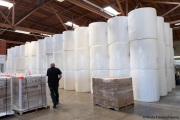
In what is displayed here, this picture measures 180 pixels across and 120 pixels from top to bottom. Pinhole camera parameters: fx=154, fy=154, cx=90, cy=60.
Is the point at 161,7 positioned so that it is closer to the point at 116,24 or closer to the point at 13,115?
the point at 116,24

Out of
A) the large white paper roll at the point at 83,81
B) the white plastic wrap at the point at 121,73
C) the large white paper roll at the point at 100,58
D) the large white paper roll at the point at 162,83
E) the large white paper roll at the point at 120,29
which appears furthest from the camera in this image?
the large white paper roll at the point at 83,81

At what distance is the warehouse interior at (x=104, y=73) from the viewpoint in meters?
4.86

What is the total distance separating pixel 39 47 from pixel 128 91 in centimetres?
793

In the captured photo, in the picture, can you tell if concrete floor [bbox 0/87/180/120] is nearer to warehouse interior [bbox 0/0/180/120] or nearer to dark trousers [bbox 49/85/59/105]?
warehouse interior [bbox 0/0/180/120]

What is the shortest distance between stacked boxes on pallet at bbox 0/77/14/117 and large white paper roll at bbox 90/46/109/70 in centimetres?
404

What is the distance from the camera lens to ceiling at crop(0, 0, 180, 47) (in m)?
10.1

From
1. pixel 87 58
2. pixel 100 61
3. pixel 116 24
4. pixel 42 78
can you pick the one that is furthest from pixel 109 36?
pixel 42 78

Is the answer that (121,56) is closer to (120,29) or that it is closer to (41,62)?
(120,29)

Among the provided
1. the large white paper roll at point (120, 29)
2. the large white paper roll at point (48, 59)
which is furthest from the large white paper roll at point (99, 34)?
the large white paper roll at point (48, 59)

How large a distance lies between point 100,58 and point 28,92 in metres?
3.72

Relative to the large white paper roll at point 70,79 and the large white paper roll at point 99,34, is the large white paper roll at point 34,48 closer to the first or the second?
the large white paper roll at point 70,79

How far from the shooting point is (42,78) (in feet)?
18.2

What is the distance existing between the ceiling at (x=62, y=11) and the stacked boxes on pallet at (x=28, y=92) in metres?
4.79

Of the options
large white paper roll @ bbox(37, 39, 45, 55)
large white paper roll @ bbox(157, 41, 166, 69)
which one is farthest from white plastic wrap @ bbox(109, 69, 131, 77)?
large white paper roll @ bbox(37, 39, 45, 55)
